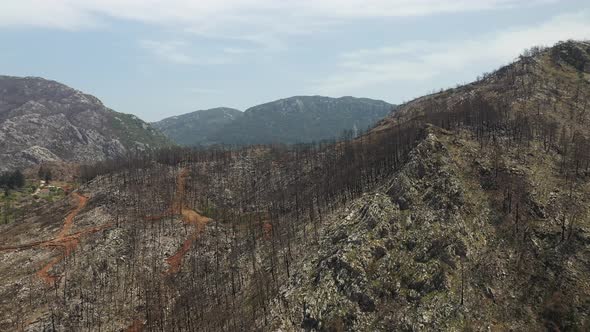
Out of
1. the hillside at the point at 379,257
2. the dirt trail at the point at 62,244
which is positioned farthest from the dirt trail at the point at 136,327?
the dirt trail at the point at 62,244

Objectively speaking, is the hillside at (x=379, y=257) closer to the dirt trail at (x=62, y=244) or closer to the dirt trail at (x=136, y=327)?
the dirt trail at (x=136, y=327)

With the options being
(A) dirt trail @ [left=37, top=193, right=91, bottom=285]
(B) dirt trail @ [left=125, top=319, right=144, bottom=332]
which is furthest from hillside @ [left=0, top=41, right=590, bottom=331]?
(A) dirt trail @ [left=37, top=193, right=91, bottom=285]

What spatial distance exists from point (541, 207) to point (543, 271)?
27149mm

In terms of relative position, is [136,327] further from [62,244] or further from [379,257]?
[379,257]

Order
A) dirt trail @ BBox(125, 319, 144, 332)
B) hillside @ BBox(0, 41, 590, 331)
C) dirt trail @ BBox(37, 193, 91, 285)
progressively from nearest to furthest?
1. hillside @ BBox(0, 41, 590, 331)
2. dirt trail @ BBox(125, 319, 144, 332)
3. dirt trail @ BBox(37, 193, 91, 285)

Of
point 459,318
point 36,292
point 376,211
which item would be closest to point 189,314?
point 36,292

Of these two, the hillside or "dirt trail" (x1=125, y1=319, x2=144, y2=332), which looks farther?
"dirt trail" (x1=125, y1=319, x2=144, y2=332)

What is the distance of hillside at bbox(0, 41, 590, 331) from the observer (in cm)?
11781

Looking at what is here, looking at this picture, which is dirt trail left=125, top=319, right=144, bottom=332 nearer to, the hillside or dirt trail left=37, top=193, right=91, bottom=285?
the hillside

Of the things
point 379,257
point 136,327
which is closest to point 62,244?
point 136,327

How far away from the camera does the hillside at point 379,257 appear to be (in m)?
118

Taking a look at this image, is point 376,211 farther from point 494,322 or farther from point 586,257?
point 586,257

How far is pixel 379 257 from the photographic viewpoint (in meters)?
131

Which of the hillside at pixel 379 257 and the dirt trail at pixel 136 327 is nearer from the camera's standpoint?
the hillside at pixel 379 257
